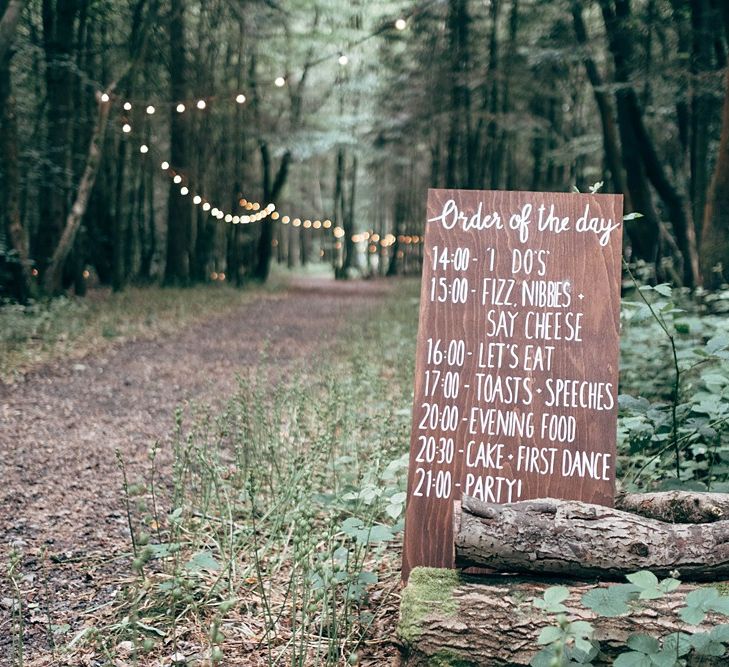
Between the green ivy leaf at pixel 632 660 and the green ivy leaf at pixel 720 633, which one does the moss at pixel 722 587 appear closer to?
the green ivy leaf at pixel 720 633

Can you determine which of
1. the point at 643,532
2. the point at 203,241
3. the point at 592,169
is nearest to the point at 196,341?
the point at 643,532

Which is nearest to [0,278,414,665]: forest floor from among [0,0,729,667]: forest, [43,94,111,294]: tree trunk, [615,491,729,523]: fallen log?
[0,0,729,667]: forest

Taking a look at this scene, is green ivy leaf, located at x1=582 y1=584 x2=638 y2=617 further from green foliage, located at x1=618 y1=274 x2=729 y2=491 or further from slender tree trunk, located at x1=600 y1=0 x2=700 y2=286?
slender tree trunk, located at x1=600 y1=0 x2=700 y2=286

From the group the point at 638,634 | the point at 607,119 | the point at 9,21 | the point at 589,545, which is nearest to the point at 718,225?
the point at 589,545

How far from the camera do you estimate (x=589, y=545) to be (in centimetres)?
246

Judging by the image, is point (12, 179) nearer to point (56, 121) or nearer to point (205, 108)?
point (56, 121)

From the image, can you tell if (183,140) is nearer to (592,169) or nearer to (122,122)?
(122,122)

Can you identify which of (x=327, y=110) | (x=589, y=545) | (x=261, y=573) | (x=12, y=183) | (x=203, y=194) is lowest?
(x=261, y=573)

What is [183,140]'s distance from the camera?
21.0 metres

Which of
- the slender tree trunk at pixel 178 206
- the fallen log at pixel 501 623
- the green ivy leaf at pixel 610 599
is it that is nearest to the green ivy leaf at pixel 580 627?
the green ivy leaf at pixel 610 599

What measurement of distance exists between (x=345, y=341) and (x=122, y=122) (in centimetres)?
675

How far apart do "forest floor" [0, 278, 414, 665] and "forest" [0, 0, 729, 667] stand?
3 cm

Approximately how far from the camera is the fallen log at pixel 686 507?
2.63 m

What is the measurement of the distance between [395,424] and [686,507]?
266 cm
